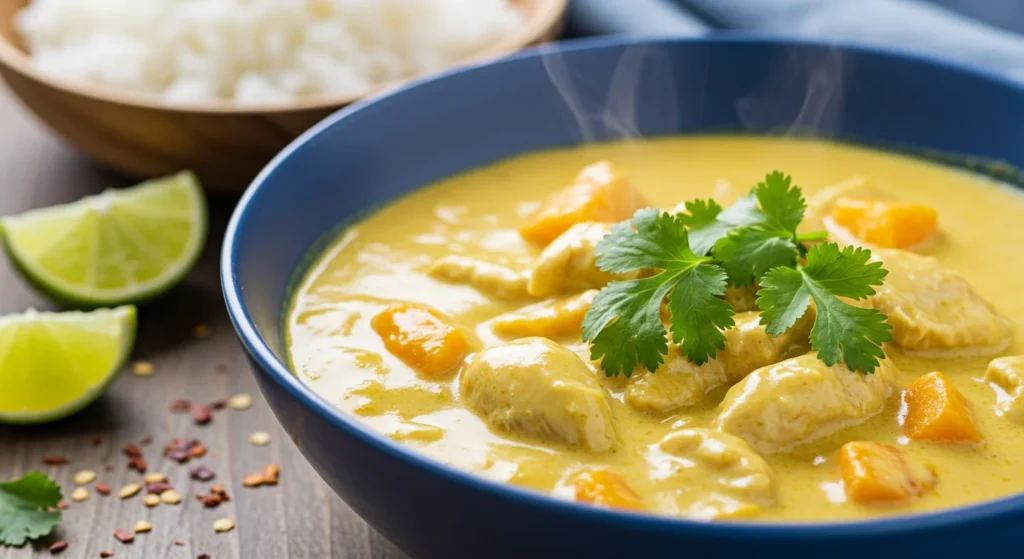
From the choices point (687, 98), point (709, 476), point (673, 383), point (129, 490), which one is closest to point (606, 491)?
point (709, 476)

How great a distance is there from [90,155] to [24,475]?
59.0 inches

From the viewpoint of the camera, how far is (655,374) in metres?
2.25

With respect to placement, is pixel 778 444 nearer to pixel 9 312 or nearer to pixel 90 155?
pixel 9 312

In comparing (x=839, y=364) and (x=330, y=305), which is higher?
(x=839, y=364)

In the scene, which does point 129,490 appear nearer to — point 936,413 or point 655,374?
point 655,374

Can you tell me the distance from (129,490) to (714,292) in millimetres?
1366

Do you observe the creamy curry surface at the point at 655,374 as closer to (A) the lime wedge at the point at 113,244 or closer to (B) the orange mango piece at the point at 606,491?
(B) the orange mango piece at the point at 606,491

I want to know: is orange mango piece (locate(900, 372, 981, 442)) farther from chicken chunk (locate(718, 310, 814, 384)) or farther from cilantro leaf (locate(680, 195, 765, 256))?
cilantro leaf (locate(680, 195, 765, 256))

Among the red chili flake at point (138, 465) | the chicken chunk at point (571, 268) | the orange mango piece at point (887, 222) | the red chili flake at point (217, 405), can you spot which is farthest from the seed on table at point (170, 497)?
the orange mango piece at point (887, 222)

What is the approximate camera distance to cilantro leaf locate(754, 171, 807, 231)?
8.06 feet

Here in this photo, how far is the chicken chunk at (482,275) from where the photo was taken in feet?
8.64

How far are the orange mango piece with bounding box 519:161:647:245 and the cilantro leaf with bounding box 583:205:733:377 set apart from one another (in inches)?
20.0

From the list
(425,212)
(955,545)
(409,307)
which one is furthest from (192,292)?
(955,545)

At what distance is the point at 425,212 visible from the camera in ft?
10.2
